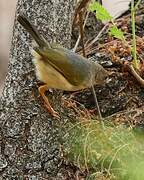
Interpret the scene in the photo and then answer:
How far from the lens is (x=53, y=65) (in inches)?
127

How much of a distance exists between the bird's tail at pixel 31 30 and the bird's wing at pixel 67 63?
38 millimetres

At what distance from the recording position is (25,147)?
3238 millimetres

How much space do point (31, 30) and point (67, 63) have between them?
0.98ft

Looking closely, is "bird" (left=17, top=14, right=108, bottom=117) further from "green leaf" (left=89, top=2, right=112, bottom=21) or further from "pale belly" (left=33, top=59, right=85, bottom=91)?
"green leaf" (left=89, top=2, right=112, bottom=21)

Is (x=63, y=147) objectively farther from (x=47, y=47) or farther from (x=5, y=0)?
(x=5, y=0)

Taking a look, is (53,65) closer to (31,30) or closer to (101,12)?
(31,30)

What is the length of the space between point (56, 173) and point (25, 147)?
0.78 ft

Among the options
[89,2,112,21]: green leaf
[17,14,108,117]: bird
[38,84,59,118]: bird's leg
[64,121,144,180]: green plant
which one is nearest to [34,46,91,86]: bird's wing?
[17,14,108,117]: bird

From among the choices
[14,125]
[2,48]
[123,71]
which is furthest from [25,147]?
[2,48]

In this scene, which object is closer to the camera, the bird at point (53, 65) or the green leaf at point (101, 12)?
the bird at point (53, 65)

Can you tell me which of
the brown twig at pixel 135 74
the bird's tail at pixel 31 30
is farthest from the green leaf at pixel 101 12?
the bird's tail at pixel 31 30

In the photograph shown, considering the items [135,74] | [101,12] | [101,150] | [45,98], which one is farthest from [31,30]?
[135,74]

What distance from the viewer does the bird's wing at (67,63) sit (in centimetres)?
320

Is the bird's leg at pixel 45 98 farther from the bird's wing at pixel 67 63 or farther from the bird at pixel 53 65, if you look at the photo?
the bird's wing at pixel 67 63
